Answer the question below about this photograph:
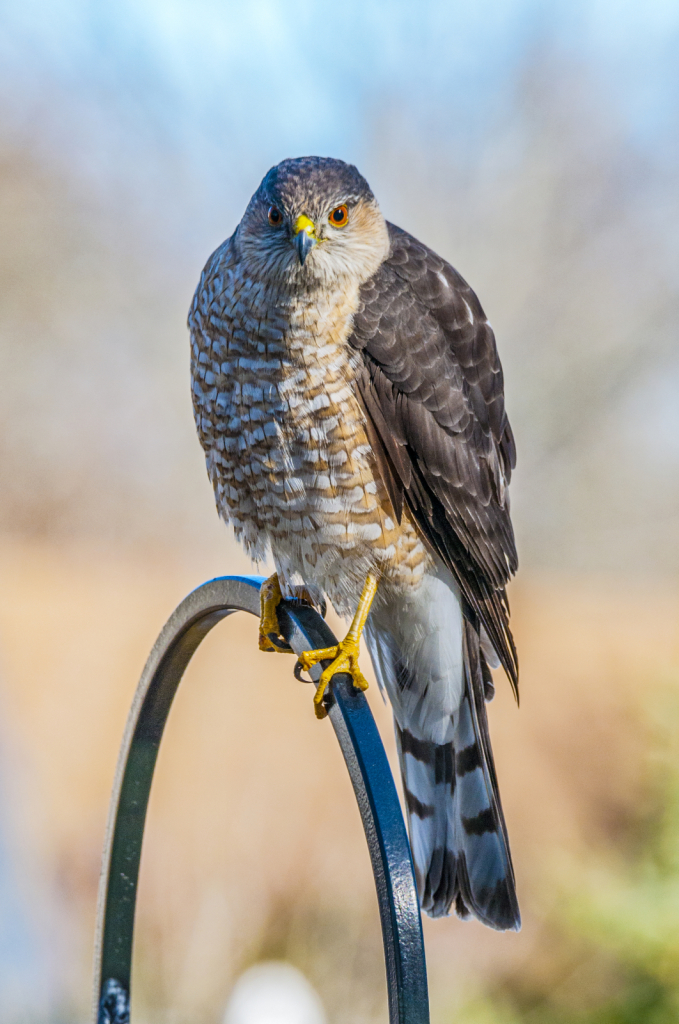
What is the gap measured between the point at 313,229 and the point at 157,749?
36.4 inches

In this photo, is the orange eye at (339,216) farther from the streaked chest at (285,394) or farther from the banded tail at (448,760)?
the banded tail at (448,760)

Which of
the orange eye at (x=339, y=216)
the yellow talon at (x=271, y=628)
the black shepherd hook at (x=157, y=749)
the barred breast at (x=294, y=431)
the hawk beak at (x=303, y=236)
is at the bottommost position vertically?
the black shepherd hook at (x=157, y=749)

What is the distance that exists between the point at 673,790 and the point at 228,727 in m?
2.60

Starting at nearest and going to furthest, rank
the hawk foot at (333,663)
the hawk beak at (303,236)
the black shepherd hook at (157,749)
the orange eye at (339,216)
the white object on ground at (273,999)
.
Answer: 1. the black shepherd hook at (157,749)
2. the hawk foot at (333,663)
3. the hawk beak at (303,236)
4. the orange eye at (339,216)
5. the white object on ground at (273,999)

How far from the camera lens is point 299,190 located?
A: 5.33 ft

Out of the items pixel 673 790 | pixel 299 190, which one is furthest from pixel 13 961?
pixel 299 190

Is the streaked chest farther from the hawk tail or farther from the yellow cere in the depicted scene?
the hawk tail

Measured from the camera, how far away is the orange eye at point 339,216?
166cm

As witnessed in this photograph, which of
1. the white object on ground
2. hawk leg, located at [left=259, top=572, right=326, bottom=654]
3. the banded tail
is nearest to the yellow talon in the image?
hawk leg, located at [left=259, top=572, right=326, bottom=654]

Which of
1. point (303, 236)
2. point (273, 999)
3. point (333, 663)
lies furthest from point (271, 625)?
point (273, 999)

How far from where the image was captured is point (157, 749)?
5.06 ft

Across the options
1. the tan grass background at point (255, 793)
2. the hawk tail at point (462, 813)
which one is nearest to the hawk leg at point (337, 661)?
the hawk tail at point (462, 813)

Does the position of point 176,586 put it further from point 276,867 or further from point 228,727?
point 276,867

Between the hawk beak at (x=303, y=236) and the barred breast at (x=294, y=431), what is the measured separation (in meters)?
0.07
